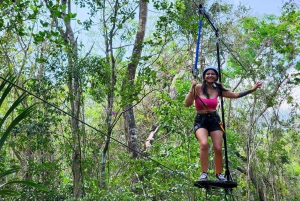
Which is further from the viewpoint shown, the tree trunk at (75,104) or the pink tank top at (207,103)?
the tree trunk at (75,104)

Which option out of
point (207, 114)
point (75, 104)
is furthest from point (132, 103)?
point (207, 114)

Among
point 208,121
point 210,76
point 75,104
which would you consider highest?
point 75,104

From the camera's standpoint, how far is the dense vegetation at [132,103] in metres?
5.73

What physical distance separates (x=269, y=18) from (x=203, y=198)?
176 inches

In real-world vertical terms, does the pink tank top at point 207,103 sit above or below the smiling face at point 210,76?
below

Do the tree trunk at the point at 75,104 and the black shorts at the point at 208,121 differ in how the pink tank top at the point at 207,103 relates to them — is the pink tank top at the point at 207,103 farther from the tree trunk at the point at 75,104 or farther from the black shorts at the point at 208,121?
the tree trunk at the point at 75,104

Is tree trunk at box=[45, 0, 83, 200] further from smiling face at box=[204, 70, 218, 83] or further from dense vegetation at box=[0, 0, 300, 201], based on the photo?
smiling face at box=[204, 70, 218, 83]

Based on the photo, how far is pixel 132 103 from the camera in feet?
20.6

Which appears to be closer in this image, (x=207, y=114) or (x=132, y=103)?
(x=207, y=114)

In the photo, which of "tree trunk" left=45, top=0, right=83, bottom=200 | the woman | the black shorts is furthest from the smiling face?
"tree trunk" left=45, top=0, right=83, bottom=200

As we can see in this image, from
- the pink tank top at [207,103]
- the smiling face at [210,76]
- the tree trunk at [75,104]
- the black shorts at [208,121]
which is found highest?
the tree trunk at [75,104]

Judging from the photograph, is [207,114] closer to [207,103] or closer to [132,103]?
[207,103]

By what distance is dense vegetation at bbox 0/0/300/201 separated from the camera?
5727 millimetres

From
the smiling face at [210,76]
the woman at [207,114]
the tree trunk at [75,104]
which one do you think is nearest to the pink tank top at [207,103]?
the woman at [207,114]
